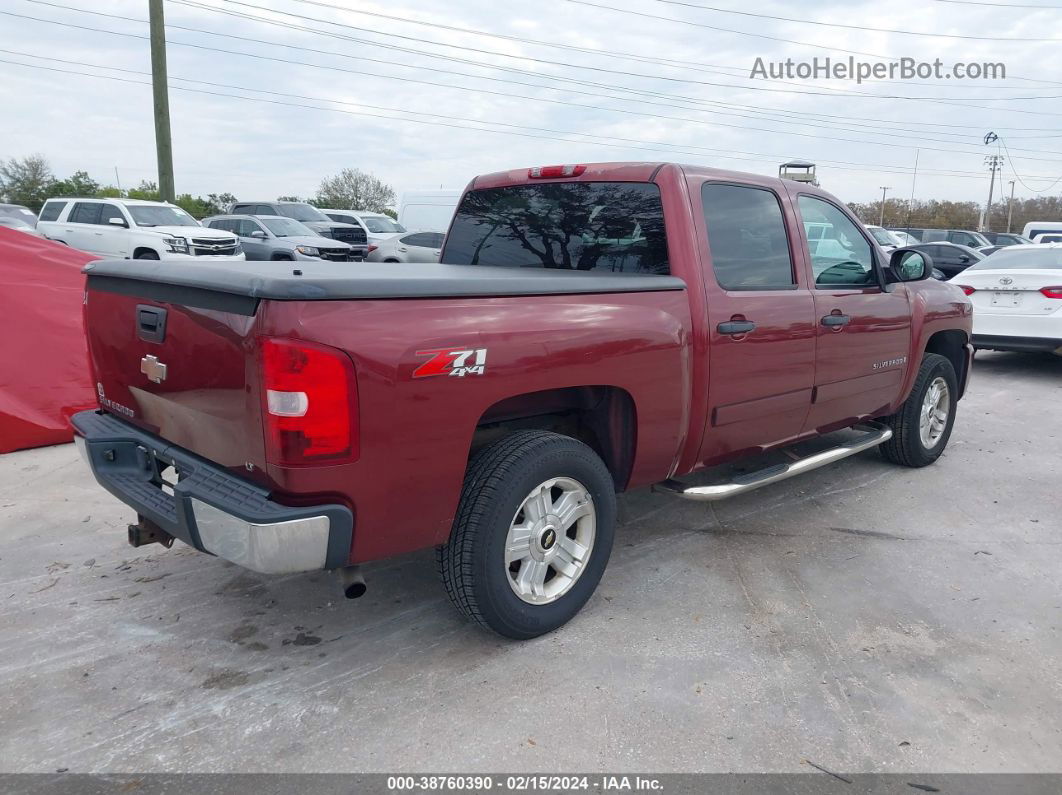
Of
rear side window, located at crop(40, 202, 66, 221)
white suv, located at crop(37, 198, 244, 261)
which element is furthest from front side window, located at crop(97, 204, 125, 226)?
rear side window, located at crop(40, 202, 66, 221)

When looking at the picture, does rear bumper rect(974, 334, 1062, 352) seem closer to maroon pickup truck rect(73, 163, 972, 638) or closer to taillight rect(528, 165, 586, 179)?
maroon pickup truck rect(73, 163, 972, 638)

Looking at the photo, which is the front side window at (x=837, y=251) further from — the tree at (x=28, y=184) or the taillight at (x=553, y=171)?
the tree at (x=28, y=184)

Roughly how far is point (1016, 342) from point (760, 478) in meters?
6.90

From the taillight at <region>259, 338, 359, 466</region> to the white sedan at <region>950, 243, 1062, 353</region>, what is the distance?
30.1 ft

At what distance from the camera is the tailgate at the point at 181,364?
8.41 ft

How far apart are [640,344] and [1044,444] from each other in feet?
16.6

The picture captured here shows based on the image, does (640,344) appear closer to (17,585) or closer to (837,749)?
(837,749)

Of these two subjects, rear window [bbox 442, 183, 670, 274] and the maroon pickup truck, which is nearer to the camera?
the maroon pickup truck

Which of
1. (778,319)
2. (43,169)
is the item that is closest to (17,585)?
(778,319)

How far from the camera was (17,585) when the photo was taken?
3.75 m

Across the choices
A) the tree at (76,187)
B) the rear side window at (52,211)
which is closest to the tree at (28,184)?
the tree at (76,187)

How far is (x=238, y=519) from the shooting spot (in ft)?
8.22

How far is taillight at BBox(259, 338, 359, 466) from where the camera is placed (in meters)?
2.42

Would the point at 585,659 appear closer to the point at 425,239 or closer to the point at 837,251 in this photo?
the point at 837,251
